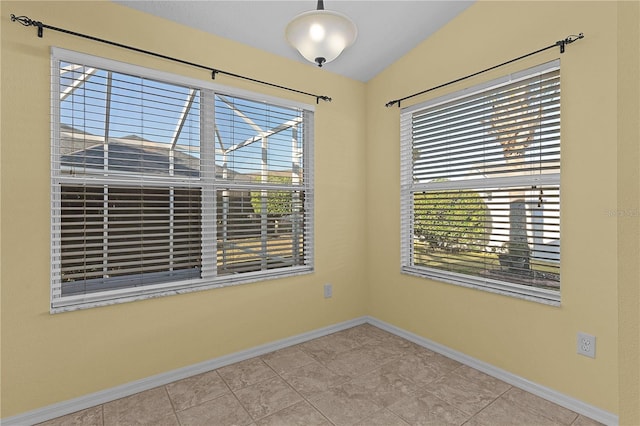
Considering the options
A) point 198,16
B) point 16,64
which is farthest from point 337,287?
point 16,64

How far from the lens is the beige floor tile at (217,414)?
194 cm

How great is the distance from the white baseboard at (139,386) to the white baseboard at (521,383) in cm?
95

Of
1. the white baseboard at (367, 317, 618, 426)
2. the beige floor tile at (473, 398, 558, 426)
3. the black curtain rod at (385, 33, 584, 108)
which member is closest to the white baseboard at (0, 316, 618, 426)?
the white baseboard at (367, 317, 618, 426)

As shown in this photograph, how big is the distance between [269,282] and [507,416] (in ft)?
6.17

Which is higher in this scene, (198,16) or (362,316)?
(198,16)

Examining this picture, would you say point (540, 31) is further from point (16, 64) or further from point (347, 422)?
point (16, 64)

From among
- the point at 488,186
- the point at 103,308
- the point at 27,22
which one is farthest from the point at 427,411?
the point at 27,22

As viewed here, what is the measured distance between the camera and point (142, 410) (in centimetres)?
205

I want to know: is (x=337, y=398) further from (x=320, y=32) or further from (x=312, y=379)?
(x=320, y=32)

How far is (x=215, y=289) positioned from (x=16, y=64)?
184cm

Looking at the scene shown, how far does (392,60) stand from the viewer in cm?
315

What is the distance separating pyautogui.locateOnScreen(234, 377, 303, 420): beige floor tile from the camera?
6.72 ft

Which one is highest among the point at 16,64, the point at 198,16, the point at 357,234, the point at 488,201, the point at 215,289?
the point at 198,16

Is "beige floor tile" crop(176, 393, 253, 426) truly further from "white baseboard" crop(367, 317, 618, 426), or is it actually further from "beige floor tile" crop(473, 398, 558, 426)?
"white baseboard" crop(367, 317, 618, 426)
